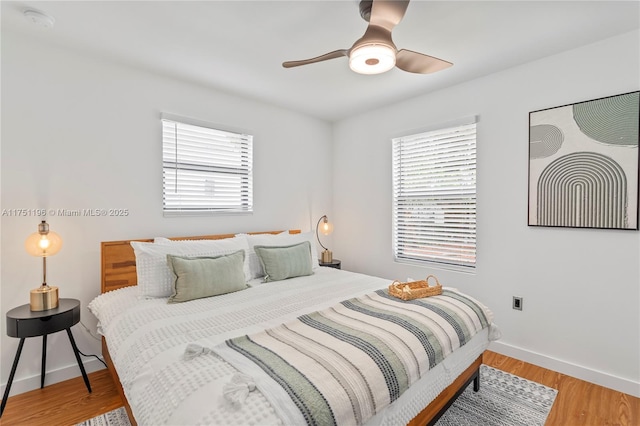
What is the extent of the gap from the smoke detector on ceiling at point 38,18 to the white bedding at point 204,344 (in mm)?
1928

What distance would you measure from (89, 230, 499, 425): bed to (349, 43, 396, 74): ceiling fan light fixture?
1506 millimetres

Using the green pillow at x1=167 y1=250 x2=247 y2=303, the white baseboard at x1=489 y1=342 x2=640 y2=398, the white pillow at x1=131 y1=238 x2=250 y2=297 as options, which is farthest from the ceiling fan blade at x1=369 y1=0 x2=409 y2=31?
the white baseboard at x1=489 y1=342 x2=640 y2=398

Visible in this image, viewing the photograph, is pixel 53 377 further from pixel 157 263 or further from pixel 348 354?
pixel 348 354

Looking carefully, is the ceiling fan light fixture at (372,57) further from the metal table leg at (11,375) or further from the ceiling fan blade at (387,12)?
the metal table leg at (11,375)

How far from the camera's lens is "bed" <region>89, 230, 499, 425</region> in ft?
3.55

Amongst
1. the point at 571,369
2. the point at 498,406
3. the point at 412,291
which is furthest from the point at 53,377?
the point at 571,369

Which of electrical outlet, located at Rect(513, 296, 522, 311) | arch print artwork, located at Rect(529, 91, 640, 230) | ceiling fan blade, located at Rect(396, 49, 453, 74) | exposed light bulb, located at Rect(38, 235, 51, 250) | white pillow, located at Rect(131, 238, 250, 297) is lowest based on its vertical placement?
electrical outlet, located at Rect(513, 296, 522, 311)

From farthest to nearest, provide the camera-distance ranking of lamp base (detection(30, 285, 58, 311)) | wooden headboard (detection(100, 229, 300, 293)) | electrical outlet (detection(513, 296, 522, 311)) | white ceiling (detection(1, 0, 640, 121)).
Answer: electrical outlet (detection(513, 296, 522, 311)) → wooden headboard (detection(100, 229, 300, 293)) → lamp base (detection(30, 285, 58, 311)) → white ceiling (detection(1, 0, 640, 121))

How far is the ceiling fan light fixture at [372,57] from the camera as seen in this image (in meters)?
1.71

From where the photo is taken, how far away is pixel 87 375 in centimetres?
243

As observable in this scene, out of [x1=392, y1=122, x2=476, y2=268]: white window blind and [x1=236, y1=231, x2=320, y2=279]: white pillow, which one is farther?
[x1=392, y1=122, x2=476, y2=268]: white window blind

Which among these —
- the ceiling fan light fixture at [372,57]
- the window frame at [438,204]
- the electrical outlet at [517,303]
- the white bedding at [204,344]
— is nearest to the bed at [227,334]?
the white bedding at [204,344]

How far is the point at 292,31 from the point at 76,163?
6.52ft

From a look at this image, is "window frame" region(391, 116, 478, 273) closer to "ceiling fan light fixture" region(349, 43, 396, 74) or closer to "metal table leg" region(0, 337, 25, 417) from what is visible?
"ceiling fan light fixture" region(349, 43, 396, 74)
